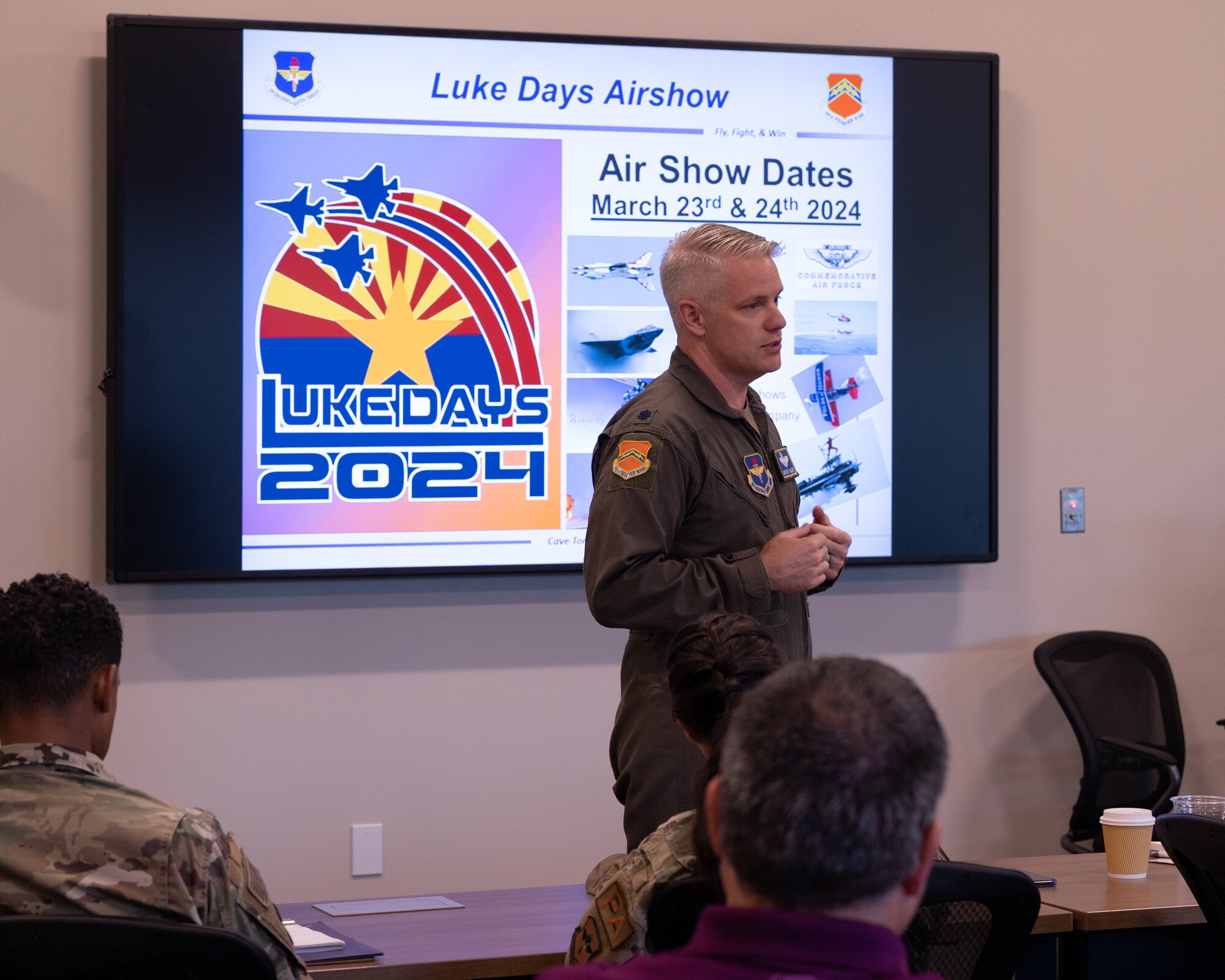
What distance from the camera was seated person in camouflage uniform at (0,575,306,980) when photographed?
1518mm

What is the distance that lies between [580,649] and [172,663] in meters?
1.08

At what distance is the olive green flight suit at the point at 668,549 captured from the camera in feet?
7.60

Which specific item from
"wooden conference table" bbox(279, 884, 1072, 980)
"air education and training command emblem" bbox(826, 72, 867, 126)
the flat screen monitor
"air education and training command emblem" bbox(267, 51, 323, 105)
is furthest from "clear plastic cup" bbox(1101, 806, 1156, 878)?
"air education and training command emblem" bbox(267, 51, 323, 105)

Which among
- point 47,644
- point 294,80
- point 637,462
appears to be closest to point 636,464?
point 637,462

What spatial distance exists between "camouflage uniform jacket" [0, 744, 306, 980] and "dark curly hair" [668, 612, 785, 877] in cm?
59

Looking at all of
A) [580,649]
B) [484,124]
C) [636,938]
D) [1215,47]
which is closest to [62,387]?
[484,124]

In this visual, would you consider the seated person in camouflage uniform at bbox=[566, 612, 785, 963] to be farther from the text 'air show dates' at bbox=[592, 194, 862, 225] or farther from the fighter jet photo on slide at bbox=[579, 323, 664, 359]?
the text 'air show dates' at bbox=[592, 194, 862, 225]

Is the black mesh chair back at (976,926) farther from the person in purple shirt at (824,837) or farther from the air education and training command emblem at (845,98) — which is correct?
the air education and training command emblem at (845,98)

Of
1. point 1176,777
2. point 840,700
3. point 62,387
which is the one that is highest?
point 62,387

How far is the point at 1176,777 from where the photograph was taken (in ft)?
12.4

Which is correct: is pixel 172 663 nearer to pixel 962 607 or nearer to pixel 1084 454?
pixel 962 607

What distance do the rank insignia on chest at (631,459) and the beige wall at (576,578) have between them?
1480 mm

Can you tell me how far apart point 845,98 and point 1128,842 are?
7.47 ft

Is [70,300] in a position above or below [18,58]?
below
